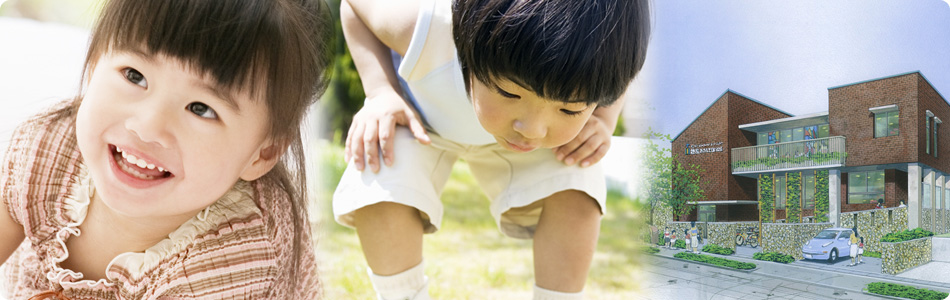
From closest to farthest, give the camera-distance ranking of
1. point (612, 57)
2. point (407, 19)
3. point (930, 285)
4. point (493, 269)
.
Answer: point (612, 57), point (407, 19), point (930, 285), point (493, 269)

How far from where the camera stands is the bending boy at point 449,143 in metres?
0.87

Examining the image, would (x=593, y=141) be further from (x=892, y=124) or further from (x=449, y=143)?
(x=892, y=124)

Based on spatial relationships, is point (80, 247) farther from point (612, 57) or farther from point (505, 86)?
point (612, 57)

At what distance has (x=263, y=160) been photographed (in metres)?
0.89

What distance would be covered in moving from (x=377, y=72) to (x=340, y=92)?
64mm

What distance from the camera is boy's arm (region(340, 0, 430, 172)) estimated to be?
3.41 ft

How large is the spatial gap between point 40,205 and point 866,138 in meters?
1.05

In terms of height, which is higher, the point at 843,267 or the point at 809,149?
the point at 809,149

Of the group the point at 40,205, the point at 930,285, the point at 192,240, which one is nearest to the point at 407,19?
the point at 192,240

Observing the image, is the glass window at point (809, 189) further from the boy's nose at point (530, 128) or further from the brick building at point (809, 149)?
the boy's nose at point (530, 128)

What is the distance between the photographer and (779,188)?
106cm

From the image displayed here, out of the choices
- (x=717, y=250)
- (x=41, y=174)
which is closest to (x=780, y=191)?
(x=717, y=250)

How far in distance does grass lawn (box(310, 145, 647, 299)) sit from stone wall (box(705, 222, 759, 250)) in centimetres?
11

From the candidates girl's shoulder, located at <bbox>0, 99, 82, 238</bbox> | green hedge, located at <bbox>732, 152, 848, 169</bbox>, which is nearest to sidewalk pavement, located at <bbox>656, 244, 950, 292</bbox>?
green hedge, located at <bbox>732, 152, 848, 169</bbox>
